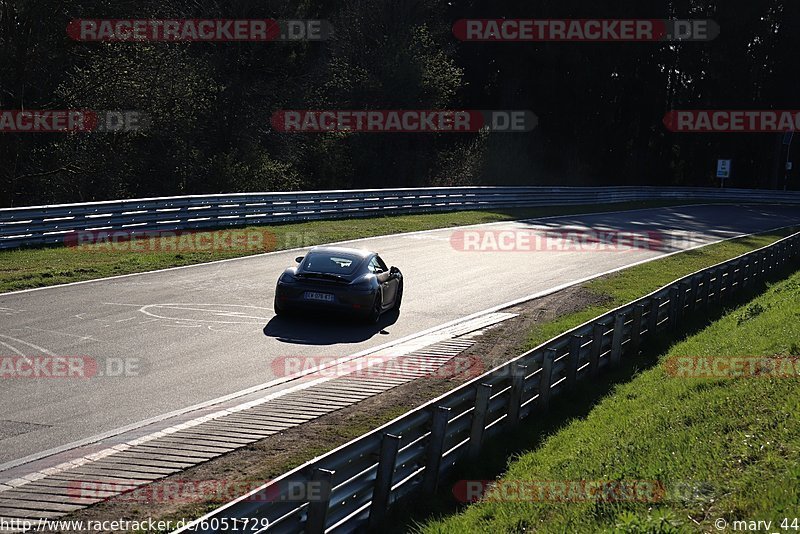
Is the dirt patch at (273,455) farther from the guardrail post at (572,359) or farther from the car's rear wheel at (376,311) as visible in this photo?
the car's rear wheel at (376,311)

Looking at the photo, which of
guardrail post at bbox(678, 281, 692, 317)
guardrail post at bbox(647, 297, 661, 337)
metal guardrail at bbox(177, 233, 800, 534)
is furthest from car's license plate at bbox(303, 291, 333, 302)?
guardrail post at bbox(678, 281, 692, 317)

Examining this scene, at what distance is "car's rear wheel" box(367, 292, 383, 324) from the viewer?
52.6ft

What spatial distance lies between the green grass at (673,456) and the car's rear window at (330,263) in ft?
17.3

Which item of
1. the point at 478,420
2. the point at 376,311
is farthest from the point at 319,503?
the point at 376,311

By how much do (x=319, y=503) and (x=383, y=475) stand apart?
3.67 ft

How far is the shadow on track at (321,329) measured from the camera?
14891mm

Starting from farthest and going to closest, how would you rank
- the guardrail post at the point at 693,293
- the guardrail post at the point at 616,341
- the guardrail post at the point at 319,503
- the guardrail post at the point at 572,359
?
1. the guardrail post at the point at 693,293
2. the guardrail post at the point at 616,341
3. the guardrail post at the point at 572,359
4. the guardrail post at the point at 319,503

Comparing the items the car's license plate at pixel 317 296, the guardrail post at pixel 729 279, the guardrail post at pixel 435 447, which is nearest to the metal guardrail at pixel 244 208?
the car's license plate at pixel 317 296

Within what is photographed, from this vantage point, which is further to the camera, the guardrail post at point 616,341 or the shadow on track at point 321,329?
the shadow on track at point 321,329

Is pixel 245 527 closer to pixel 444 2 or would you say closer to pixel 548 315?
pixel 548 315

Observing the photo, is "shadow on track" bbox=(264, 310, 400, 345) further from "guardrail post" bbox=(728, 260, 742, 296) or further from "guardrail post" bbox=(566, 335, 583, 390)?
"guardrail post" bbox=(728, 260, 742, 296)

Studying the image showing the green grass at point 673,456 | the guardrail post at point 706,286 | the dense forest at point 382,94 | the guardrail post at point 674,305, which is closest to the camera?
the green grass at point 673,456

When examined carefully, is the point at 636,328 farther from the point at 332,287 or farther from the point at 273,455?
the point at 273,455

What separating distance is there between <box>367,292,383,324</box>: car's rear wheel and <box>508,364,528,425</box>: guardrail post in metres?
5.66
